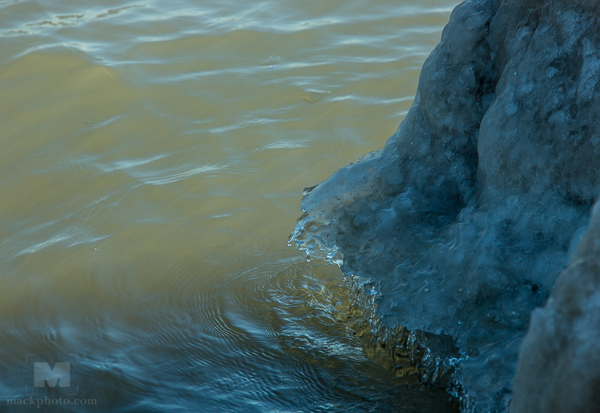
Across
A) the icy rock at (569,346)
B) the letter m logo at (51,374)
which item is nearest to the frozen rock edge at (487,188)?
the icy rock at (569,346)

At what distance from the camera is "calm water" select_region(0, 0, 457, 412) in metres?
2.40

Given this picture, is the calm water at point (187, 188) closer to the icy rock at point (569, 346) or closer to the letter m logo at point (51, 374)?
the letter m logo at point (51, 374)

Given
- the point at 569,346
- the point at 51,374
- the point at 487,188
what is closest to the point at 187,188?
the point at 51,374

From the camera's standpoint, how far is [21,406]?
2230 millimetres

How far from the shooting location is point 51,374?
7.92 ft

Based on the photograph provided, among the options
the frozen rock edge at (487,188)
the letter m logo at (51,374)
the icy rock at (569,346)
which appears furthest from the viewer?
the letter m logo at (51,374)

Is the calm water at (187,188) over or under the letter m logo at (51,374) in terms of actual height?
over

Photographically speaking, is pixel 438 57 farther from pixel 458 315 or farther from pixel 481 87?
pixel 458 315

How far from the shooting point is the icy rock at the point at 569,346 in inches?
41.3

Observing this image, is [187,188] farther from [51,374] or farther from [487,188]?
[487,188]

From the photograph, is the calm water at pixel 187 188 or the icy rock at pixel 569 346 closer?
the icy rock at pixel 569 346

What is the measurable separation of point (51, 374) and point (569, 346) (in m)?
2.13

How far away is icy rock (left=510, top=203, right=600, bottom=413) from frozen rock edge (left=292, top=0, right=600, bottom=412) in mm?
569

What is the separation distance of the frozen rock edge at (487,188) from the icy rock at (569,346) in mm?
569
